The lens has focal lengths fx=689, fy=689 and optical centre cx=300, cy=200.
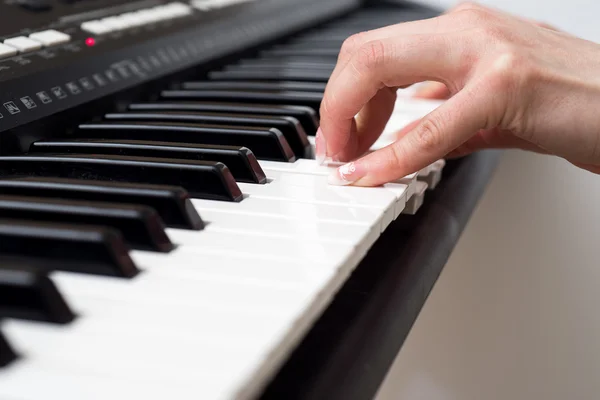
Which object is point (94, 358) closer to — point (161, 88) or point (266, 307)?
point (266, 307)

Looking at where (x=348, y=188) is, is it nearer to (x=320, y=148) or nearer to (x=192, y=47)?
(x=320, y=148)

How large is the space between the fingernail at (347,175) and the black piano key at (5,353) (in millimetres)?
346

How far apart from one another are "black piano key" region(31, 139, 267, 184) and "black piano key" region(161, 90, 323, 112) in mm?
232

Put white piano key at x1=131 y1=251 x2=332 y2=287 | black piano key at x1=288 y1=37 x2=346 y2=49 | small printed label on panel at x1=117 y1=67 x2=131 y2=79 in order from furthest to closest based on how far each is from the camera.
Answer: black piano key at x1=288 y1=37 x2=346 y2=49
small printed label on panel at x1=117 y1=67 x2=131 y2=79
white piano key at x1=131 y1=251 x2=332 y2=287

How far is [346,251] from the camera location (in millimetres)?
467

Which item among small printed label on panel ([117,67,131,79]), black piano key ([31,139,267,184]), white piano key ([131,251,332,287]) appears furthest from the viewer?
small printed label on panel ([117,67,131,79])

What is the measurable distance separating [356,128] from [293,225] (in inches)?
11.4

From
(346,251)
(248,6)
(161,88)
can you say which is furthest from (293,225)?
(248,6)

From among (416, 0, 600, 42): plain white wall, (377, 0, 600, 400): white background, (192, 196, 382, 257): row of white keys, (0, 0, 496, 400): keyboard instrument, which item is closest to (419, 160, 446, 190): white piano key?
(0, 0, 496, 400): keyboard instrument

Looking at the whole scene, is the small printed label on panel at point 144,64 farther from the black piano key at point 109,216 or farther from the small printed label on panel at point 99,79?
the black piano key at point 109,216

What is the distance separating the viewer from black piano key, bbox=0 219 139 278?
433 millimetres

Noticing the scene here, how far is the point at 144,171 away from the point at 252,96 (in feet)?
1.01

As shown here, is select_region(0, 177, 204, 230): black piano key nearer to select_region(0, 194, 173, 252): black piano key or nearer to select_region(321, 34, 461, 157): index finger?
select_region(0, 194, 173, 252): black piano key

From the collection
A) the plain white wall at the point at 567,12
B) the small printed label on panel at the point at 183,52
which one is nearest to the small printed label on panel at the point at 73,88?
the small printed label on panel at the point at 183,52
